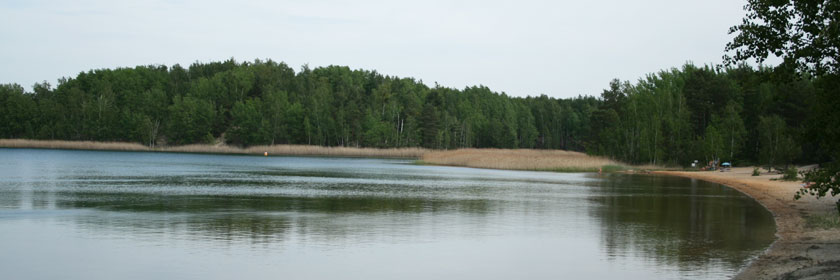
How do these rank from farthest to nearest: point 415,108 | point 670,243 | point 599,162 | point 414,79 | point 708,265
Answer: point 414,79, point 415,108, point 599,162, point 670,243, point 708,265

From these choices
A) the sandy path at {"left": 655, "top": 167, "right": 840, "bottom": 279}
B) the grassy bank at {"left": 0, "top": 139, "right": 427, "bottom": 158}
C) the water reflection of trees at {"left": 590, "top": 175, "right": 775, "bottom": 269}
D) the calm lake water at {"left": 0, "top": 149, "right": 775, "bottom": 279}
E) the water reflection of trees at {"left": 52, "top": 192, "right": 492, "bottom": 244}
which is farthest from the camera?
the grassy bank at {"left": 0, "top": 139, "right": 427, "bottom": 158}

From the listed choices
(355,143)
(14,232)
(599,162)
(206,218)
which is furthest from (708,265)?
(355,143)

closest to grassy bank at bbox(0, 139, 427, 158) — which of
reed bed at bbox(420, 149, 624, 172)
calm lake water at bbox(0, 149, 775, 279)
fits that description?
reed bed at bbox(420, 149, 624, 172)

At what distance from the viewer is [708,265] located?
52.5 feet

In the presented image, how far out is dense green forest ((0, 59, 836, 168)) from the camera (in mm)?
72750

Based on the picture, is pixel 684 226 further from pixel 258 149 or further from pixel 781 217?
pixel 258 149

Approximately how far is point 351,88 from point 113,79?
43.8 metres

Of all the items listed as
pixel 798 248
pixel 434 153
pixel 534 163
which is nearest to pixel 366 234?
pixel 798 248

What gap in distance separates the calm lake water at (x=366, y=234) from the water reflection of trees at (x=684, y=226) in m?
0.05

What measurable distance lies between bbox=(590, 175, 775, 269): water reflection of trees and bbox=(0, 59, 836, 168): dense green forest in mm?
34496

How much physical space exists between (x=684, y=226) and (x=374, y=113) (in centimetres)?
11235

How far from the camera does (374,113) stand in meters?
134

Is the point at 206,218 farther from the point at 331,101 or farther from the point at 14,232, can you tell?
the point at 331,101

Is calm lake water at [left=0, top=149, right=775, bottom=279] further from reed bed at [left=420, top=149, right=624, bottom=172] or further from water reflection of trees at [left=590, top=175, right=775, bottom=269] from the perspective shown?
reed bed at [left=420, top=149, right=624, bottom=172]
